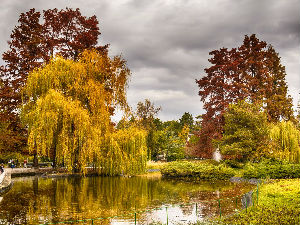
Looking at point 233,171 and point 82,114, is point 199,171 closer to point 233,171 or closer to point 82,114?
point 233,171

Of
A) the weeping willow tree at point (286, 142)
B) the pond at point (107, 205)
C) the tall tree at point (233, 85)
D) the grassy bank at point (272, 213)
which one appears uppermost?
the tall tree at point (233, 85)

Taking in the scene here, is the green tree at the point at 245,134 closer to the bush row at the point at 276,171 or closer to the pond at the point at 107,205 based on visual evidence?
the bush row at the point at 276,171

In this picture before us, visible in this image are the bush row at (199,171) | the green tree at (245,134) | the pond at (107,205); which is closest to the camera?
the pond at (107,205)

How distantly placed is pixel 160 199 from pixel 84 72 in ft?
42.3

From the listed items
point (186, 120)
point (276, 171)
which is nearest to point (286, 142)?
point (276, 171)

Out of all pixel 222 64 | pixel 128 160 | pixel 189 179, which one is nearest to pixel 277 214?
pixel 128 160

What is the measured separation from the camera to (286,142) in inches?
1096

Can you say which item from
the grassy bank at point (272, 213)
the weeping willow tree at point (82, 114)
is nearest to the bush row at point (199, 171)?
the weeping willow tree at point (82, 114)

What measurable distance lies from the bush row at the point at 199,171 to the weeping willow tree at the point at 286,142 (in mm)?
5070

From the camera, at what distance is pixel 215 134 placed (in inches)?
1368

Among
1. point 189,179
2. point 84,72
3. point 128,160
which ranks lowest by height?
point 189,179

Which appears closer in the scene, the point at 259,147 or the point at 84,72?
the point at 84,72

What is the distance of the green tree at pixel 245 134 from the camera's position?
93.1 ft

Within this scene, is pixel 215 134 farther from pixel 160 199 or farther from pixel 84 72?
pixel 160 199
